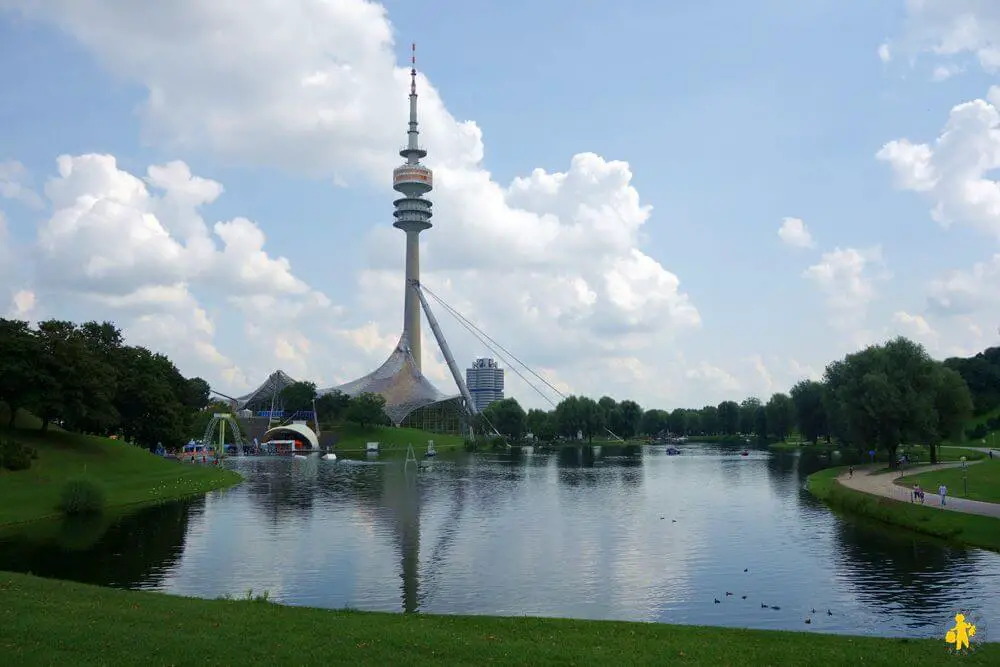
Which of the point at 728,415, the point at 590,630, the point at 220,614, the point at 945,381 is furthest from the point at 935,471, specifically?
the point at 728,415

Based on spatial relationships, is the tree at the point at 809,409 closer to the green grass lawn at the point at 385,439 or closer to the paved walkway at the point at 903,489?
the paved walkway at the point at 903,489

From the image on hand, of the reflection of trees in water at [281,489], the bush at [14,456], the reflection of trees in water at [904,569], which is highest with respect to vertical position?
the bush at [14,456]

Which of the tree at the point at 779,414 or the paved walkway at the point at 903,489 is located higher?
the tree at the point at 779,414

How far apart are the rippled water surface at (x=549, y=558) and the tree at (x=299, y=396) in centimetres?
11427

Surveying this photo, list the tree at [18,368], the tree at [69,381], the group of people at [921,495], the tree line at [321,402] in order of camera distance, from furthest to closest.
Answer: the tree line at [321,402] → the tree at [69,381] → the tree at [18,368] → the group of people at [921,495]

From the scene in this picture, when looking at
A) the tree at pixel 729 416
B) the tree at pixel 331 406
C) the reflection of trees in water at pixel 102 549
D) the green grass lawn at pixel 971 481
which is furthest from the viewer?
the tree at pixel 729 416

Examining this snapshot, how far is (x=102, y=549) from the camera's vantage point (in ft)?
120

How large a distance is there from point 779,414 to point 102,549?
133237mm

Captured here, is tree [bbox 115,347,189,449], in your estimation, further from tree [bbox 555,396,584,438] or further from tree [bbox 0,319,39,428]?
tree [bbox 555,396,584,438]

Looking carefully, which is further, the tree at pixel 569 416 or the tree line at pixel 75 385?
the tree at pixel 569 416

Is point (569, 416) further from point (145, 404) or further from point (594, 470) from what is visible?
point (145, 404)

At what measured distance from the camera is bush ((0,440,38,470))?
51438 mm

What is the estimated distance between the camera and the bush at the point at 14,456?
5144cm

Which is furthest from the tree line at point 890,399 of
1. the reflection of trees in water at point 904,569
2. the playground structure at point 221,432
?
the playground structure at point 221,432
